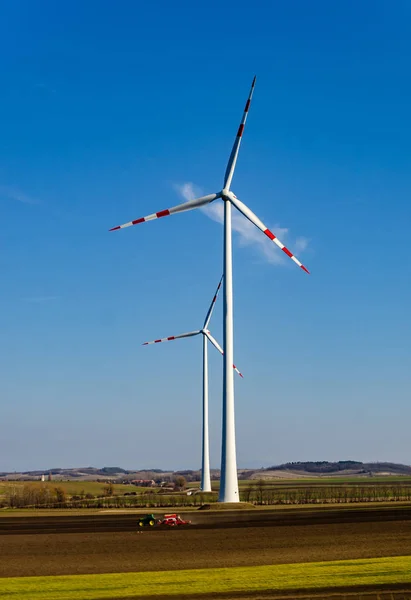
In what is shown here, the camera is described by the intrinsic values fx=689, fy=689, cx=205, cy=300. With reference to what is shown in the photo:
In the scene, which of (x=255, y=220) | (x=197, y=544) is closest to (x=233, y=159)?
(x=255, y=220)

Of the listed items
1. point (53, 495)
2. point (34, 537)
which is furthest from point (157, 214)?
point (53, 495)

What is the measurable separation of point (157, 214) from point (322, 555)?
56618 mm

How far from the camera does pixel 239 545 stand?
41.7m

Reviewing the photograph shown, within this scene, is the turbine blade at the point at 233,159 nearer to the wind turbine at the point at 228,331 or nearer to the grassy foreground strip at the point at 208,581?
the wind turbine at the point at 228,331

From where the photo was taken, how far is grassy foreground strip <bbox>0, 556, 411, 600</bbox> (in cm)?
2669

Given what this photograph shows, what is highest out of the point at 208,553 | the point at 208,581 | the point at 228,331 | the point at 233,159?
the point at 233,159

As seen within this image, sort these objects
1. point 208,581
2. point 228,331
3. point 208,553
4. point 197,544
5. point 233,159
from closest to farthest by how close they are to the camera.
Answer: point 208,581 → point 208,553 → point 197,544 → point 228,331 → point 233,159

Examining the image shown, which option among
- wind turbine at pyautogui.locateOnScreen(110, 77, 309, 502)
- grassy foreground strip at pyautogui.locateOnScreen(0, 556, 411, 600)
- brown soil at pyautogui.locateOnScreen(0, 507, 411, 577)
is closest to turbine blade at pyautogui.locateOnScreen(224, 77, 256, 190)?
wind turbine at pyautogui.locateOnScreen(110, 77, 309, 502)

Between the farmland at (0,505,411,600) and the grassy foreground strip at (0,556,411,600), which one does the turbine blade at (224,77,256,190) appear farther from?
the grassy foreground strip at (0,556,411,600)

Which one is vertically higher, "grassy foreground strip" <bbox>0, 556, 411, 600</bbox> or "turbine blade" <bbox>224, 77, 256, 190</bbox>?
"turbine blade" <bbox>224, 77, 256, 190</bbox>

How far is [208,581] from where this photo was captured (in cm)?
2820

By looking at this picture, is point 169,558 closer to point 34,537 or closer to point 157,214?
point 34,537

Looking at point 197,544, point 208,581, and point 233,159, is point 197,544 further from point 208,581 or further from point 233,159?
point 233,159

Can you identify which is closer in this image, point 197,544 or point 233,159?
point 197,544
